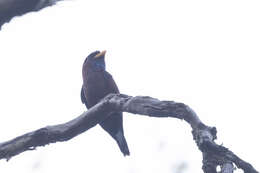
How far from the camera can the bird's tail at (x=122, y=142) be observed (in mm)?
5617

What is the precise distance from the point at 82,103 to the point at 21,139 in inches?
165

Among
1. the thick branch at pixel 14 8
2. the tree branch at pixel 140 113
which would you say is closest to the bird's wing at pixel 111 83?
the tree branch at pixel 140 113

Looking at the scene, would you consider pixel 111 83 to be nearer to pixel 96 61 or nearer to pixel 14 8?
pixel 96 61

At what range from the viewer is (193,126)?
188cm

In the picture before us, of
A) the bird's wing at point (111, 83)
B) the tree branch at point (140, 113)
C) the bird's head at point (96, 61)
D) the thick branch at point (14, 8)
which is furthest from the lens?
the bird's head at point (96, 61)

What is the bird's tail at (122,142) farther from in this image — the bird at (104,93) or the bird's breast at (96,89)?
the bird's breast at (96,89)

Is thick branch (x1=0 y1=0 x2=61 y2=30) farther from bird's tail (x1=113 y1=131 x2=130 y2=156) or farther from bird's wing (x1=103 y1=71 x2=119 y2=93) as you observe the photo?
bird's wing (x1=103 y1=71 x2=119 y2=93)

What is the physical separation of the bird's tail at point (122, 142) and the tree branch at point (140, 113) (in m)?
2.82

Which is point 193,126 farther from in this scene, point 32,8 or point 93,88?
point 93,88

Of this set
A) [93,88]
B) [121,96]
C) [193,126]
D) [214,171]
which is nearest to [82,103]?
[93,88]

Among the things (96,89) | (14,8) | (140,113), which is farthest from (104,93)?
(14,8)

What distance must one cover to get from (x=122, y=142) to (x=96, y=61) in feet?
5.54

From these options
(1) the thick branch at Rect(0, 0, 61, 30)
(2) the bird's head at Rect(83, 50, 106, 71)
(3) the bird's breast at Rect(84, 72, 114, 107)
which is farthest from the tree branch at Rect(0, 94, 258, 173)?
(2) the bird's head at Rect(83, 50, 106, 71)

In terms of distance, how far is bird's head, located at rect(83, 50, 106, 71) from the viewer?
21.8 ft
